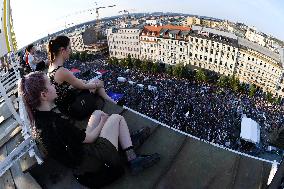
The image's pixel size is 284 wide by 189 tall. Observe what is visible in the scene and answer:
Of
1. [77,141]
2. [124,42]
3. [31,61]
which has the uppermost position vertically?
[77,141]

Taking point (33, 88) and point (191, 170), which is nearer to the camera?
point (33, 88)

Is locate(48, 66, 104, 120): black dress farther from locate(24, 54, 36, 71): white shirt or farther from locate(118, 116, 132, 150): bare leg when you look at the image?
locate(24, 54, 36, 71): white shirt

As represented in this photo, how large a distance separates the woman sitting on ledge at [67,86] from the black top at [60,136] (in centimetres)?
109

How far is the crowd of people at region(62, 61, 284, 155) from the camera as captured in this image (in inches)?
844

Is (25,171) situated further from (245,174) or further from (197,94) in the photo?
Result: (197,94)

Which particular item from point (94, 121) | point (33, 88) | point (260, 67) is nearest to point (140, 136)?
point (94, 121)

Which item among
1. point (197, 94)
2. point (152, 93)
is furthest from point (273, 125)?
point (152, 93)

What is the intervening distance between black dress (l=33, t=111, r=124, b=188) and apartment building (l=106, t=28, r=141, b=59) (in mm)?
54313

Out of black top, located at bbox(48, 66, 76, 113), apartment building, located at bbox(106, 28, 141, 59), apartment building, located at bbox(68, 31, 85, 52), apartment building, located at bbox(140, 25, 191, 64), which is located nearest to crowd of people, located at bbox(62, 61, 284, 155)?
black top, located at bbox(48, 66, 76, 113)

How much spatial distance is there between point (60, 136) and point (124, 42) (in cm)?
5761

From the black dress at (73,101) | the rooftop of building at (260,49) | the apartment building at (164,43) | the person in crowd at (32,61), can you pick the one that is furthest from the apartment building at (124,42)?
the black dress at (73,101)

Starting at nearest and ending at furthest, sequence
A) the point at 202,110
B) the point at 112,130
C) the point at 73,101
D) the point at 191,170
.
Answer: the point at 112,130 < the point at 191,170 < the point at 73,101 < the point at 202,110

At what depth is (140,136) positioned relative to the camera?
416 cm

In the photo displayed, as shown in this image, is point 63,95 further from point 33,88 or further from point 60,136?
point 60,136
